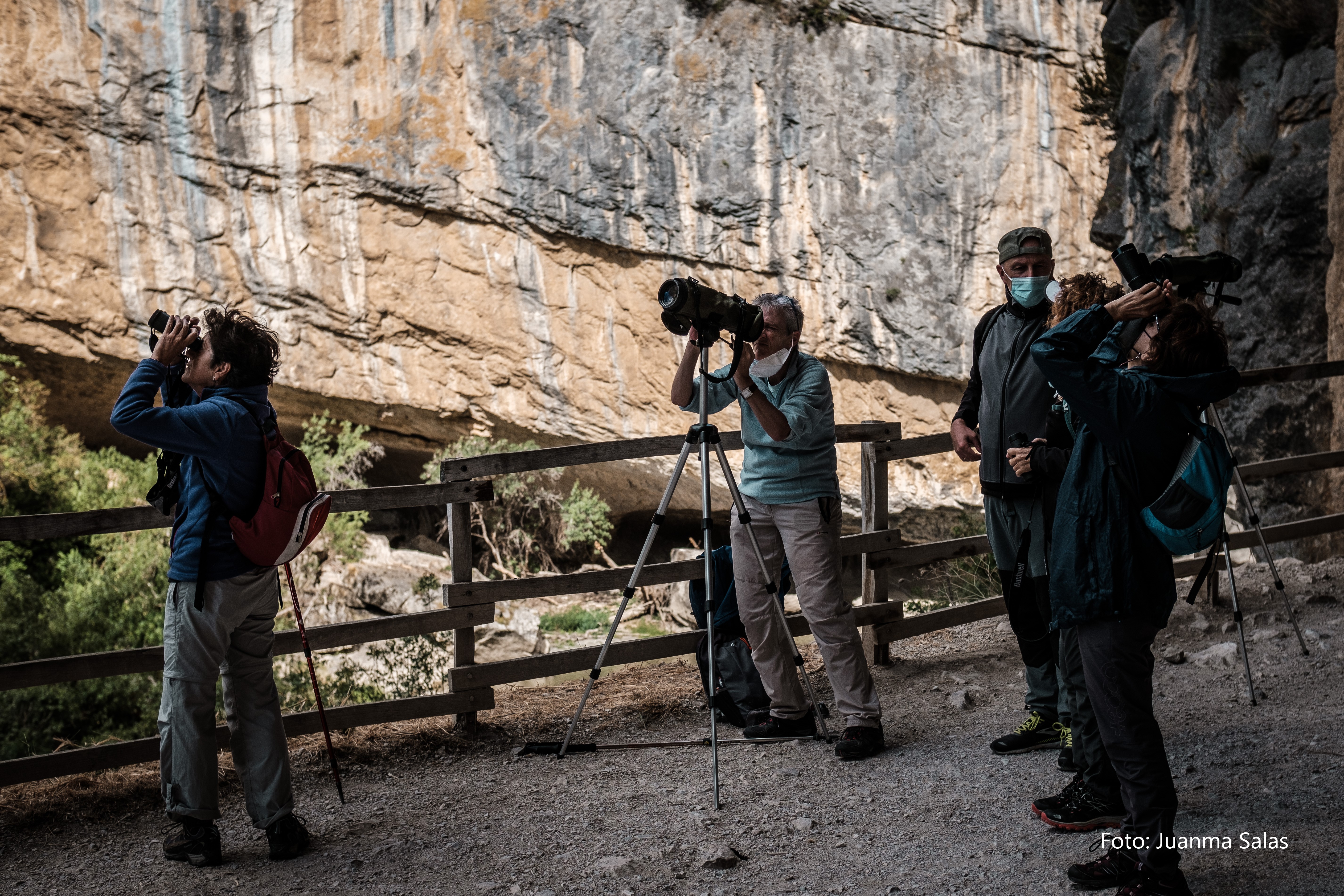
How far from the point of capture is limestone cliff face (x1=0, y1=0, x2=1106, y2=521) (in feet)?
52.4

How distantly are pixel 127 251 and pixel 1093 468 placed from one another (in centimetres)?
1899

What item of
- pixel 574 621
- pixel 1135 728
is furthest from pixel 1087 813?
pixel 574 621

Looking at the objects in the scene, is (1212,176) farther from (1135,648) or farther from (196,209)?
(196,209)

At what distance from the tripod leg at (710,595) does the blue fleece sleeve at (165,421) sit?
152cm

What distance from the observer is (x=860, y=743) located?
388cm

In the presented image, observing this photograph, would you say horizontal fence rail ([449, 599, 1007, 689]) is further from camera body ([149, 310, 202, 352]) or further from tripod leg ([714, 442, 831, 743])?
camera body ([149, 310, 202, 352])

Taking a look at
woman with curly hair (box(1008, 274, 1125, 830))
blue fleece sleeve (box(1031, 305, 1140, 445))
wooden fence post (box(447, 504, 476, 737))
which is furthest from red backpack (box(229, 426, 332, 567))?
woman with curly hair (box(1008, 274, 1125, 830))

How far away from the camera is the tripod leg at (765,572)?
3.88m

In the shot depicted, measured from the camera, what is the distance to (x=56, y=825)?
3541 mm

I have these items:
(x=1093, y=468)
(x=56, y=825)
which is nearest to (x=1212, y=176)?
(x=1093, y=468)

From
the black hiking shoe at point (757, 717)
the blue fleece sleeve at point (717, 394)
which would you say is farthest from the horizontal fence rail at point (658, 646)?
the blue fleece sleeve at point (717, 394)

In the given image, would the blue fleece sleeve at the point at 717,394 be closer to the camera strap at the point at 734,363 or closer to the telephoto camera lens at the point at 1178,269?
the camera strap at the point at 734,363

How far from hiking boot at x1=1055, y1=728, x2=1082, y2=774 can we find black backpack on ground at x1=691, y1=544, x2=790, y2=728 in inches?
46.3

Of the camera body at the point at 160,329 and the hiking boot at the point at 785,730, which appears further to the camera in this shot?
the hiking boot at the point at 785,730
